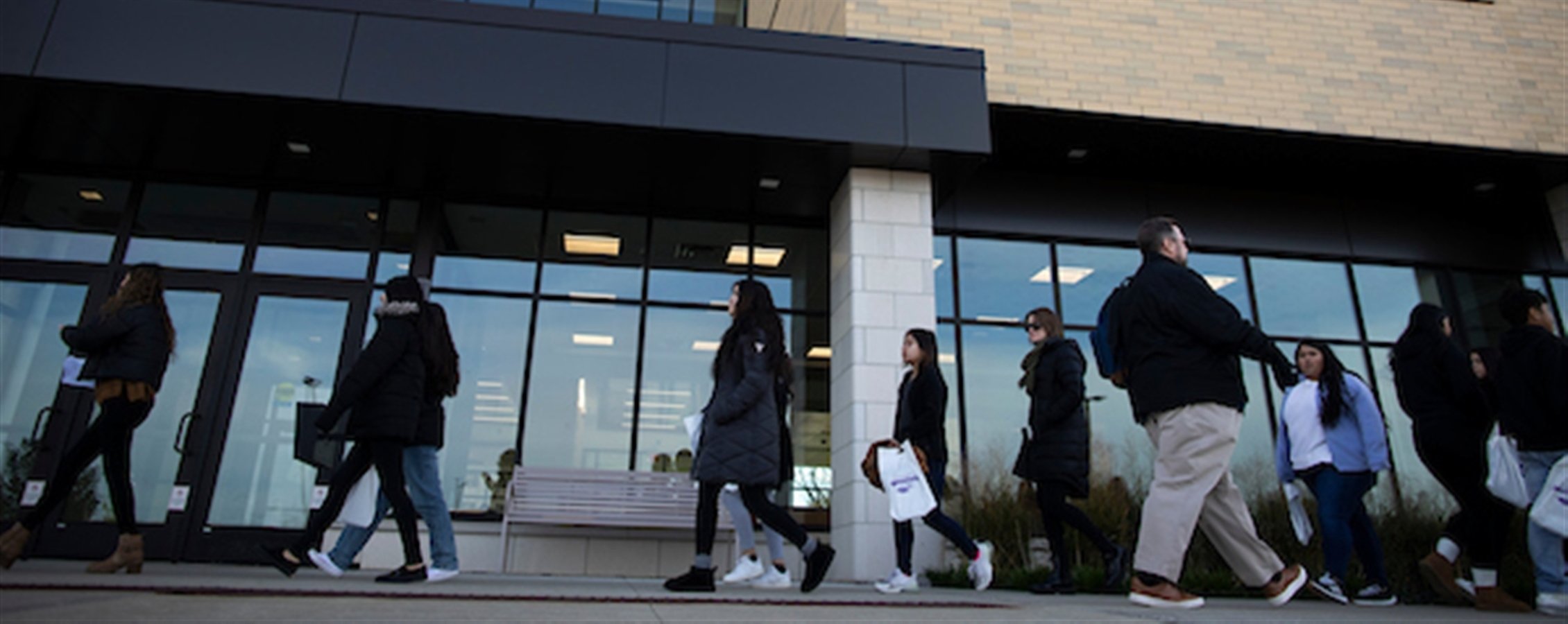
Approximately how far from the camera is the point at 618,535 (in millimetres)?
8492

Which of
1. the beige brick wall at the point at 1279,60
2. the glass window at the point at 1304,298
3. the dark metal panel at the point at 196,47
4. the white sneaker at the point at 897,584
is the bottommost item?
the white sneaker at the point at 897,584

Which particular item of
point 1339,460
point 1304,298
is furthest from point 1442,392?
point 1304,298

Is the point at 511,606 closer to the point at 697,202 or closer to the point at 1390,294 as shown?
the point at 697,202

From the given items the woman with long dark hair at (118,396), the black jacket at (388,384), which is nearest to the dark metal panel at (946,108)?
the black jacket at (388,384)

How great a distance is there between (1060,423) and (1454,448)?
2247mm

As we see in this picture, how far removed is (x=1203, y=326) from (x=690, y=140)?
5274 millimetres

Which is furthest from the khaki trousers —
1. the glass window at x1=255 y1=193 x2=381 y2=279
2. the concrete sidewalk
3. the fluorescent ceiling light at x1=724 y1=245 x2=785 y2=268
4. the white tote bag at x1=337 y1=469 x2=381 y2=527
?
the glass window at x1=255 y1=193 x2=381 y2=279

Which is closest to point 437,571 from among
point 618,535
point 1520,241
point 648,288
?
point 618,535

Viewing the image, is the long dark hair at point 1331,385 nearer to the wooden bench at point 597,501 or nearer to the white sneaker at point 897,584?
the white sneaker at point 897,584

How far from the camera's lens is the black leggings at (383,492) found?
4887 mm

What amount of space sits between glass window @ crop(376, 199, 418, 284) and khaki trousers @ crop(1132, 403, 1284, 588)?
25.1 ft

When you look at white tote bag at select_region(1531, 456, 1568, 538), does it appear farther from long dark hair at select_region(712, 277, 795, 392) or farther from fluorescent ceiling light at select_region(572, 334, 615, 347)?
fluorescent ceiling light at select_region(572, 334, 615, 347)

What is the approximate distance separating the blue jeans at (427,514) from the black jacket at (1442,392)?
5815 mm

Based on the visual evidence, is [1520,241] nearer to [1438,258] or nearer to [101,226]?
[1438,258]
